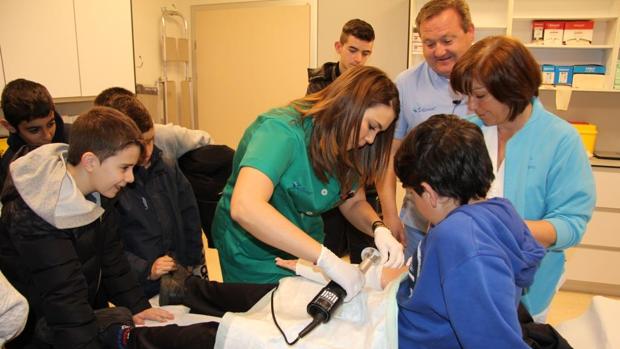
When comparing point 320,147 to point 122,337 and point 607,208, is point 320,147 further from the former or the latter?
point 607,208

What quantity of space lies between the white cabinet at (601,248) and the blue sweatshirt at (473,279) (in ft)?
7.91

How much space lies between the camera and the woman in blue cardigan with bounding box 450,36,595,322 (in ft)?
3.59

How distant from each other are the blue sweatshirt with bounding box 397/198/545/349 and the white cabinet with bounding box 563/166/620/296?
94.9 inches

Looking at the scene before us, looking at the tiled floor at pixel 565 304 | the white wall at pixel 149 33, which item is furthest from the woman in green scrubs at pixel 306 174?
the white wall at pixel 149 33

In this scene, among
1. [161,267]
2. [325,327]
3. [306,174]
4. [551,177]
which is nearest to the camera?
[325,327]

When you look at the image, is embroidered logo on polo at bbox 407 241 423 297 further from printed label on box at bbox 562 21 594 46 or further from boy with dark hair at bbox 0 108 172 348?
printed label on box at bbox 562 21 594 46

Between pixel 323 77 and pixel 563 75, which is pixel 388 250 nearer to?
pixel 323 77

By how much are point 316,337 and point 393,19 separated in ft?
10.3

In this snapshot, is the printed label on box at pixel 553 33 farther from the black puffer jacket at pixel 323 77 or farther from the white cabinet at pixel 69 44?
the white cabinet at pixel 69 44

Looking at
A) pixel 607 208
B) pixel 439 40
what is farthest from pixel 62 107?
pixel 607 208

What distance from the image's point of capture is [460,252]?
0.84 metres

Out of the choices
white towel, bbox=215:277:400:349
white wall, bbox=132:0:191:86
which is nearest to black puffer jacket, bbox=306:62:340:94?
white towel, bbox=215:277:400:349

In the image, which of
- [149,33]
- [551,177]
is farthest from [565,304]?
[149,33]

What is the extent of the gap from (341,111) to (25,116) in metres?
1.58
